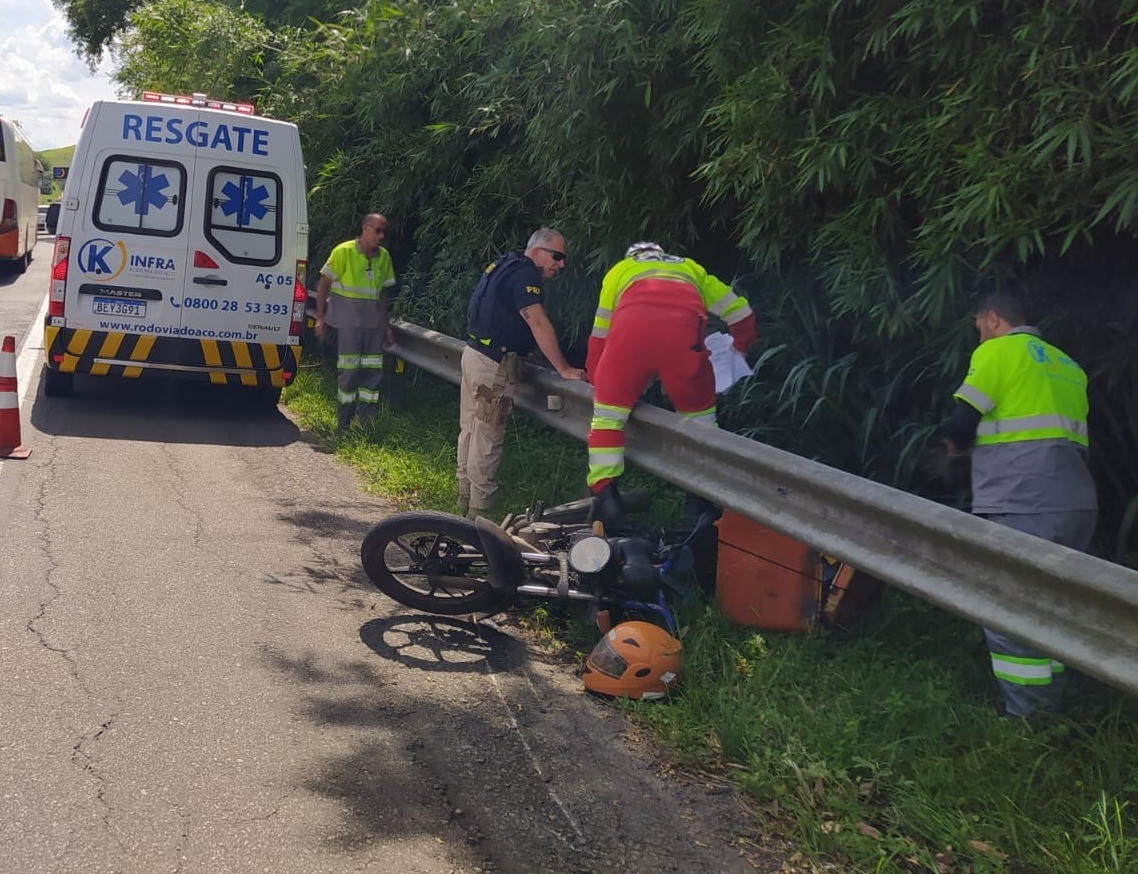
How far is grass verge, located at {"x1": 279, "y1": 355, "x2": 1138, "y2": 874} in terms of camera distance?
3.40 m

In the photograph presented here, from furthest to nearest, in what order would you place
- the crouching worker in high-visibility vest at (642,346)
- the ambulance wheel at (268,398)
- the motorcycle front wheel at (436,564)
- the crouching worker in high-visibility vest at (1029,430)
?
the ambulance wheel at (268,398) < the crouching worker in high-visibility vest at (642,346) < the motorcycle front wheel at (436,564) < the crouching worker in high-visibility vest at (1029,430)

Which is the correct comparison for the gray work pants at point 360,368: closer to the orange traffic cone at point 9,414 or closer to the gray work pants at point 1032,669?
the orange traffic cone at point 9,414

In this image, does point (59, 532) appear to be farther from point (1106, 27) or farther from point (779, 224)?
point (1106, 27)

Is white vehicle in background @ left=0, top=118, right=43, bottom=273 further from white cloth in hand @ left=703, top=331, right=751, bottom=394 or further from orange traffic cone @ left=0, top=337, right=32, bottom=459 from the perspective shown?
white cloth in hand @ left=703, top=331, right=751, bottom=394

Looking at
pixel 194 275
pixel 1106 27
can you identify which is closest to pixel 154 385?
pixel 194 275

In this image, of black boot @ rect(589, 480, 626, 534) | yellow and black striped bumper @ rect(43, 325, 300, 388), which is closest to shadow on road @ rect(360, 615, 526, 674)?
black boot @ rect(589, 480, 626, 534)

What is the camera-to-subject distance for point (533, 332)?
6605 mm

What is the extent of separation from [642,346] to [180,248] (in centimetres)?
511

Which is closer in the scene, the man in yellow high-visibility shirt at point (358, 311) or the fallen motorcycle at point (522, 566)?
the fallen motorcycle at point (522, 566)

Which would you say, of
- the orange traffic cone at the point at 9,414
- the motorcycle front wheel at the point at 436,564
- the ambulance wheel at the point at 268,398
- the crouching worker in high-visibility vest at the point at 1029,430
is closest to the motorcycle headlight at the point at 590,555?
the motorcycle front wheel at the point at 436,564

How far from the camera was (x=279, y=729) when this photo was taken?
13.2 ft

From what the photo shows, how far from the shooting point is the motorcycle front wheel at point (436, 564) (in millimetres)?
5168

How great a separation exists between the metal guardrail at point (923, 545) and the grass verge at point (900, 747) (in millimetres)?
464

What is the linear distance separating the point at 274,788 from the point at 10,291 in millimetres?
18670
